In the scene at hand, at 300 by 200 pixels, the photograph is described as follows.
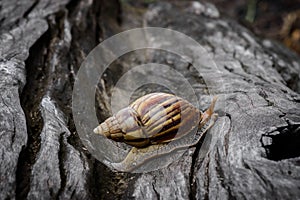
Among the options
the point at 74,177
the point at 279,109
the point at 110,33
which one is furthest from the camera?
the point at 110,33

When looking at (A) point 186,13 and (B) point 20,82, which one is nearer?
(B) point 20,82

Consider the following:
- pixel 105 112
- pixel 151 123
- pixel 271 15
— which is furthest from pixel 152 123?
pixel 271 15

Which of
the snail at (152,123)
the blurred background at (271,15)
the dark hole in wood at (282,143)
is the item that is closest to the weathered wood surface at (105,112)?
the dark hole in wood at (282,143)

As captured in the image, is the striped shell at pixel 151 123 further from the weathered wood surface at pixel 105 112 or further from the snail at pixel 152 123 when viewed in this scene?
the weathered wood surface at pixel 105 112

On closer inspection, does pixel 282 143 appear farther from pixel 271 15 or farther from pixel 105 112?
pixel 271 15

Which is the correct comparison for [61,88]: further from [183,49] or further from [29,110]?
[183,49]

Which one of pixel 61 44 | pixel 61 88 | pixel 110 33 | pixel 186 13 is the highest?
pixel 186 13

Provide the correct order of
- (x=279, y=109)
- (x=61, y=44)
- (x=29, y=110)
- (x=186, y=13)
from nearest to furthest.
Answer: (x=279, y=109), (x=29, y=110), (x=61, y=44), (x=186, y=13)

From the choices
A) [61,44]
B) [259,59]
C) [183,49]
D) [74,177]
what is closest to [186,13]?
[183,49]
